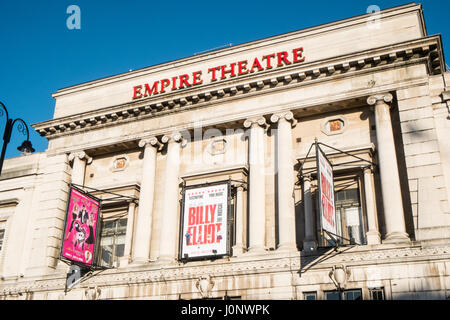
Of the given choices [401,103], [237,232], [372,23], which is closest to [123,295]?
[237,232]

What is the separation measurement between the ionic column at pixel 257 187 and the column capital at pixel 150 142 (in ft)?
16.2

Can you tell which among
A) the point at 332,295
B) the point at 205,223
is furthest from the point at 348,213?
the point at 205,223

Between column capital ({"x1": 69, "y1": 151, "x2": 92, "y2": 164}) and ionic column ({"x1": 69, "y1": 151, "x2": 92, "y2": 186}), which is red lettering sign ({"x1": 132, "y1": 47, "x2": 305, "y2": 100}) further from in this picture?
ionic column ({"x1": 69, "y1": 151, "x2": 92, "y2": 186})

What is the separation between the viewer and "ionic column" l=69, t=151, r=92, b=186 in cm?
2892

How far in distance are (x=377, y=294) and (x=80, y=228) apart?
1389 cm

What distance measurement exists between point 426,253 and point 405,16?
11.6 metres

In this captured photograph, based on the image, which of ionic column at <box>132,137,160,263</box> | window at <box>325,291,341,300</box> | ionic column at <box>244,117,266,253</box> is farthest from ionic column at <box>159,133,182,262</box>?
window at <box>325,291,341,300</box>

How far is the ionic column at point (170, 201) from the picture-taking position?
2497 cm

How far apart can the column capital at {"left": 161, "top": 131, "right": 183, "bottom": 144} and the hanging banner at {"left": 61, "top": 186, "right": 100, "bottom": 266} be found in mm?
4602

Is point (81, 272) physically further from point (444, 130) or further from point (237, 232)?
point (444, 130)

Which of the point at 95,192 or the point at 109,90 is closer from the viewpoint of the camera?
the point at 95,192

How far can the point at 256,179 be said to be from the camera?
80.9ft

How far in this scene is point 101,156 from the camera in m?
29.8

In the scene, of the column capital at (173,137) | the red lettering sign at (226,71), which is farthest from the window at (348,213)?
the column capital at (173,137)
